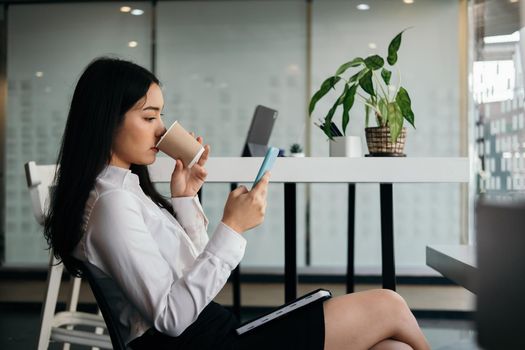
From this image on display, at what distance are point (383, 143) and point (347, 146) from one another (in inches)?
4.7

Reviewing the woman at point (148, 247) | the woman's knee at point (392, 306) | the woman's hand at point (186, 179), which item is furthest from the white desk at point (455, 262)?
the woman's hand at point (186, 179)

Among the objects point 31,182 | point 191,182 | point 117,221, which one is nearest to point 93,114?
point 117,221

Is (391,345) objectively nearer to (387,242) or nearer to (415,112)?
(387,242)

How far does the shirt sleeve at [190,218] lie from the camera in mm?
1623

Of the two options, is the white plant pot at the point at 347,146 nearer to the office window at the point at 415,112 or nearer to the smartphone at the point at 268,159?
the smartphone at the point at 268,159

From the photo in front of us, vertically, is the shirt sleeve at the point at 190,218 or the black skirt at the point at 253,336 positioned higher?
the shirt sleeve at the point at 190,218

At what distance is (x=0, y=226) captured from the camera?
4.68 meters

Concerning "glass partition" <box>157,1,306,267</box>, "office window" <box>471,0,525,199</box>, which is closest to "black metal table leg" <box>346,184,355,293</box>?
"office window" <box>471,0,525,199</box>

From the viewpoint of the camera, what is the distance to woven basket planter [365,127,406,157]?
2119 millimetres

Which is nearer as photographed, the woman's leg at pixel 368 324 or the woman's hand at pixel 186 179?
the woman's leg at pixel 368 324

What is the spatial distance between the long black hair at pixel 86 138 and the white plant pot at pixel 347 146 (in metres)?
0.95

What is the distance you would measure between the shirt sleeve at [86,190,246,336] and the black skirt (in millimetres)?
59

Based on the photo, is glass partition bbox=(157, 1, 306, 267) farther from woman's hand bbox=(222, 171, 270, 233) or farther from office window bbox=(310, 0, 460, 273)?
woman's hand bbox=(222, 171, 270, 233)

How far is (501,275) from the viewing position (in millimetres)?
534
